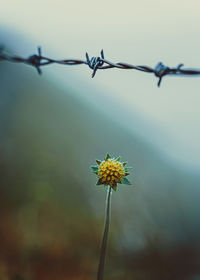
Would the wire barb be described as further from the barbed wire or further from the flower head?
the flower head

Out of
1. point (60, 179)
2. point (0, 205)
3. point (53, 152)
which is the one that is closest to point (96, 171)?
point (0, 205)

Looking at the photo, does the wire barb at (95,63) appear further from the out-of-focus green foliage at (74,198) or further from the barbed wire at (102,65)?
the out-of-focus green foliage at (74,198)

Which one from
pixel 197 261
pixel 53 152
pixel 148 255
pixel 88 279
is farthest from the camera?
pixel 53 152

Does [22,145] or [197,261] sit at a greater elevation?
[22,145]

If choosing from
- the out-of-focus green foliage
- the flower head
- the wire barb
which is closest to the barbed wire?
the wire barb

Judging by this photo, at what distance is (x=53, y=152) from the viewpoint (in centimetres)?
199

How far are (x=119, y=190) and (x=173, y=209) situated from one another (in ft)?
1.51

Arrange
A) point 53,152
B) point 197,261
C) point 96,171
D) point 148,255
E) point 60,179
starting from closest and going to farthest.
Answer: point 96,171, point 148,255, point 197,261, point 60,179, point 53,152

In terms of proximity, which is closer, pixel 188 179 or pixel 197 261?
pixel 197 261

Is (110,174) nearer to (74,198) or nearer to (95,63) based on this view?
(95,63)

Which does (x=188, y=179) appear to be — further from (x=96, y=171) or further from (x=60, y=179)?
(x=96, y=171)

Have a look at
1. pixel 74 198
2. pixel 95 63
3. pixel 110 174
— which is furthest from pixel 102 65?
pixel 74 198

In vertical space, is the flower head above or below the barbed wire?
below

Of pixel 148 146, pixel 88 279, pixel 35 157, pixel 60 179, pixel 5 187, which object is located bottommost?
pixel 88 279
